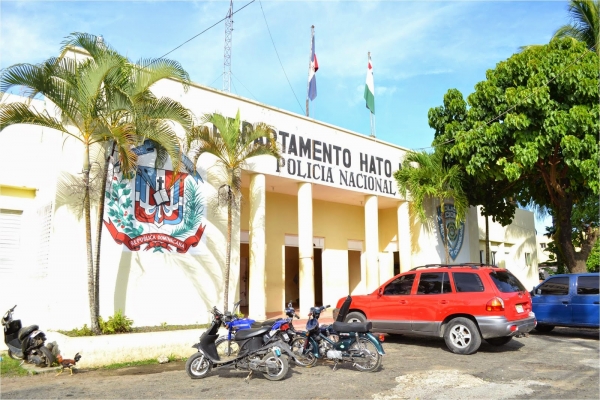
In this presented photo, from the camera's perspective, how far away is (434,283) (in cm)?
1059

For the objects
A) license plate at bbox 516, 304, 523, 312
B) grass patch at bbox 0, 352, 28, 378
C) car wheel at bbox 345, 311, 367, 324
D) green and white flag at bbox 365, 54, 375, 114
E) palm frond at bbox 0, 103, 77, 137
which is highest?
green and white flag at bbox 365, 54, 375, 114

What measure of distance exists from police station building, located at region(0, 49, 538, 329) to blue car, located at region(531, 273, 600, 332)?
228 inches

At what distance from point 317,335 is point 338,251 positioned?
1158 centimetres

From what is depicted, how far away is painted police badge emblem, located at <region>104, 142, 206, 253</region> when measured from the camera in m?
11.7

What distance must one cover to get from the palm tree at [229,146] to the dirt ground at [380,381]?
402cm

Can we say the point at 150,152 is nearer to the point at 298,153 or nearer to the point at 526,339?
the point at 298,153

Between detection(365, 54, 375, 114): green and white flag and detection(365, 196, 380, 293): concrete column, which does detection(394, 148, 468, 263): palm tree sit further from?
detection(365, 54, 375, 114): green and white flag

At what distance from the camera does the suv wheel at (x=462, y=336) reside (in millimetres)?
9727

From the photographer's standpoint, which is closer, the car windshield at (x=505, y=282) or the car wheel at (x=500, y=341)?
the car windshield at (x=505, y=282)

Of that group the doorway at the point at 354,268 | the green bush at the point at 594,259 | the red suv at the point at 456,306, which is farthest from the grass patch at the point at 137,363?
the green bush at the point at 594,259

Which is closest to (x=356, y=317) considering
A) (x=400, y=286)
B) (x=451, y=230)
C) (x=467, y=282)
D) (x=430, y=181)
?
(x=400, y=286)

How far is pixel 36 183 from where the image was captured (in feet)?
38.9

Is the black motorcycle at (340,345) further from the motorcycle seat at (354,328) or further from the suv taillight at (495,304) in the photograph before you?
the suv taillight at (495,304)

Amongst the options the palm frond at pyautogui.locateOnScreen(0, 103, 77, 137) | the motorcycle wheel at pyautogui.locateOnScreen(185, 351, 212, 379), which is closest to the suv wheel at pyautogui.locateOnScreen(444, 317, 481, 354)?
the motorcycle wheel at pyautogui.locateOnScreen(185, 351, 212, 379)
